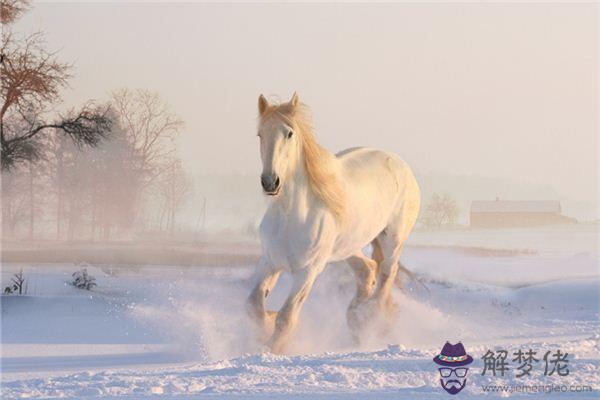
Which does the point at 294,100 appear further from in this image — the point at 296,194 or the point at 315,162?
the point at 296,194

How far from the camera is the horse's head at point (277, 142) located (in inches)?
257

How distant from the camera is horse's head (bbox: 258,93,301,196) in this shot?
21.5ft

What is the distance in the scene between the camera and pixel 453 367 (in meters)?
6.05

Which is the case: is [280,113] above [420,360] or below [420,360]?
above

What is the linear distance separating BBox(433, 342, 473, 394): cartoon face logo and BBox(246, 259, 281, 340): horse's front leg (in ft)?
5.77

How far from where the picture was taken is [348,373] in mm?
5910

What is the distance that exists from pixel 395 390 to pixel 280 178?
2.07 meters

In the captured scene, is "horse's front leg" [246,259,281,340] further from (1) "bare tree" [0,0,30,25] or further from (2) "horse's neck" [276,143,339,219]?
(1) "bare tree" [0,0,30,25]

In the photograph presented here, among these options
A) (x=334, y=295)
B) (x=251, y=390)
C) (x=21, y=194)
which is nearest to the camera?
(x=251, y=390)

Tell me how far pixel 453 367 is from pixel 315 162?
2.26 meters

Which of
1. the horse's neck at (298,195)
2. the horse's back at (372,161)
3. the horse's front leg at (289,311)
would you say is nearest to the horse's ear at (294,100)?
the horse's neck at (298,195)

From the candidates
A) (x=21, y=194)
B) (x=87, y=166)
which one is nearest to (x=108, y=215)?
(x=87, y=166)

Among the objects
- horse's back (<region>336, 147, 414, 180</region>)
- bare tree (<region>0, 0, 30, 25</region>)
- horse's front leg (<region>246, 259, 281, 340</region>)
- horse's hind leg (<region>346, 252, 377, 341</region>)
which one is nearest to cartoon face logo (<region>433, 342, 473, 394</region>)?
horse's front leg (<region>246, 259, 281, 340</region>)

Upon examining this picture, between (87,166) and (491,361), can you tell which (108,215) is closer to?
(87,166)
